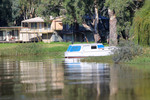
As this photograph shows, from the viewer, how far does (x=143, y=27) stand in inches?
1149

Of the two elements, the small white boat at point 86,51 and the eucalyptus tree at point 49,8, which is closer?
the small white boat at point 86,51

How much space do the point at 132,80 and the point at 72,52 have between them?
22178 millimetres

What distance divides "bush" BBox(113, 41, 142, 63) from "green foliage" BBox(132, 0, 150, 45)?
1.39 m

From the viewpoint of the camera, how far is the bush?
28.3 m

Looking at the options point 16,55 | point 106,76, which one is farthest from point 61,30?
point 106,76

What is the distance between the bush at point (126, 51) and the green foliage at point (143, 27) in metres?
1.39

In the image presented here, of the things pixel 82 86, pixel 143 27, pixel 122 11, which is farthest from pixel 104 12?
pixel 82 86

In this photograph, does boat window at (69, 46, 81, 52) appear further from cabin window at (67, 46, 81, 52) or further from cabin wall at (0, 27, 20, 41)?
cabin wall at (0, 27, 20, 41)

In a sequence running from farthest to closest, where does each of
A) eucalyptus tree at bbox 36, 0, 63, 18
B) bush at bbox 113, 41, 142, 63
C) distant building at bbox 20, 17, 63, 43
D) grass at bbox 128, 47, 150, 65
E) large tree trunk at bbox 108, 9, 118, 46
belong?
distant building at bbox 20, 17, 63, 43, eucalyptus tree at bbox 36, 0, 63, 18, large tree trunk at bbox 108, 9, 118, 46, bush at bbox 113, 41, 142, 63, grass at bbox 128, 47, 150, 65

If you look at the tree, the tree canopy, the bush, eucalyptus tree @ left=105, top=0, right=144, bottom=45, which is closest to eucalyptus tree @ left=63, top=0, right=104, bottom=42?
the tree canopy

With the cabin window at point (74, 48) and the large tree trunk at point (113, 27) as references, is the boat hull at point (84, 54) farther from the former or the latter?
the large tree trunk at point (113, 27)

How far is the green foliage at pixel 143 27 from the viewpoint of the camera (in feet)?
95.6

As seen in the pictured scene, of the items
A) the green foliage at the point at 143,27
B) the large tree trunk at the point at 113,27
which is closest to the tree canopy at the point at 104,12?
the green foliage at the point at 143,27

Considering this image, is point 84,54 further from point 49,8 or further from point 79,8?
point 49,8
